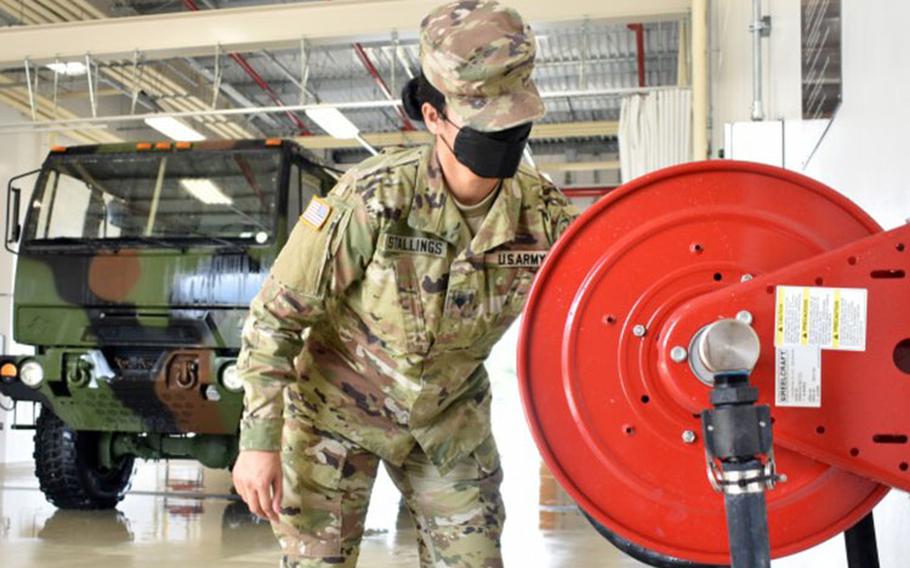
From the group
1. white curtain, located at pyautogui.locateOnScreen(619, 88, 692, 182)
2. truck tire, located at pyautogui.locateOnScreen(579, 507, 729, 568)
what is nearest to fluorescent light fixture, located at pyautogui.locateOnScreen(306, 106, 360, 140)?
white curtain, located at pyautogui.locateOnScreen(619, 88, 692, 182)

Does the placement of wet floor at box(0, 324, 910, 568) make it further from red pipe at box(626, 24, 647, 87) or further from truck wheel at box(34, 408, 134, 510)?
red pipe at box(626, 24, 647, 87)

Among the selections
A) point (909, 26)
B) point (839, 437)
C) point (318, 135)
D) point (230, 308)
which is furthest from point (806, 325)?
point (318, 135)

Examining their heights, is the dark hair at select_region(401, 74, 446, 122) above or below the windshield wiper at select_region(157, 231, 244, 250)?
below

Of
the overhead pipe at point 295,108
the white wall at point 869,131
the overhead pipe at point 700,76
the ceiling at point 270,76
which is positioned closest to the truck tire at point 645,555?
the white wall at point 869,131

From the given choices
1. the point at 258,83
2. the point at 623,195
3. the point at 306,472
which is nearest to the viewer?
the point at 623,195

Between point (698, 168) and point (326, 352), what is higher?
point (698, 168)

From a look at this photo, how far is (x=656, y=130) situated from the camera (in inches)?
317

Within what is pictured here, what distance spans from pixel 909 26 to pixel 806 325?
483 mm

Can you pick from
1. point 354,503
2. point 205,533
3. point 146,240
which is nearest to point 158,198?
point 146,240

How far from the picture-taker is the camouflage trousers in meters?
1.82

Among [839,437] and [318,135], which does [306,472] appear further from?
[318,135]

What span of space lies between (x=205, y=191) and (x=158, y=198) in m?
0.26

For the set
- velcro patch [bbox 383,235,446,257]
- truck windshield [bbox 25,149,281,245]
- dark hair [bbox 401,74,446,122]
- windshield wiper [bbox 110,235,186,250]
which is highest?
truck windshield [bbox 25,149,281,245]

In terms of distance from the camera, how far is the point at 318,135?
Result: 14062 millimetres
